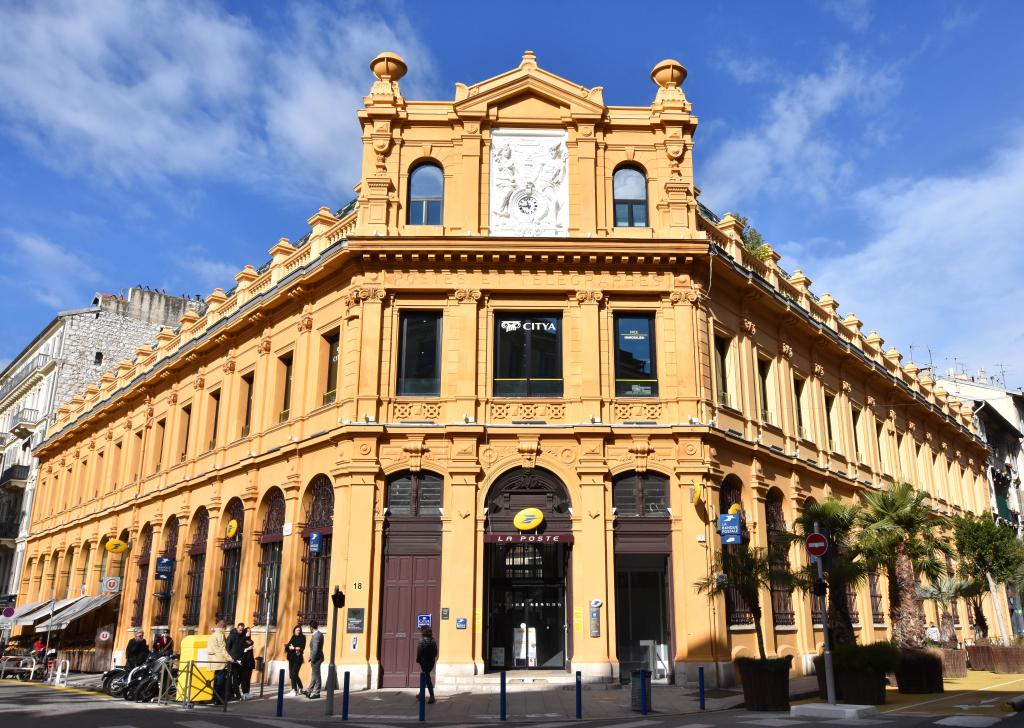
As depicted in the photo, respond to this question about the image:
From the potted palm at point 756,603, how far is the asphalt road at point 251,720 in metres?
0.58

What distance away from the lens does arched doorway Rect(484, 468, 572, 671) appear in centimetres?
2244

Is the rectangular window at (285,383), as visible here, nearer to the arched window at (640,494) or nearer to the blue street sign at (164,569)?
the blue street sign at (164,569)

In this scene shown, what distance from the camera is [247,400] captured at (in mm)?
30266

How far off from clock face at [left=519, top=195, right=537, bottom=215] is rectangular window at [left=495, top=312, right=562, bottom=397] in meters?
3.04

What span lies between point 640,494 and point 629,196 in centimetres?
870

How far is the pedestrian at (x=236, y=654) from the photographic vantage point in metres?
19.9

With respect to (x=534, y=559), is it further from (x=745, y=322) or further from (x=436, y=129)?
(x=436, y=129)

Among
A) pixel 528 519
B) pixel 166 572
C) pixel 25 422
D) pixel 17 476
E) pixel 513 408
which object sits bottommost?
pixel 166 572

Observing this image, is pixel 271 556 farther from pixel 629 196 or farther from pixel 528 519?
pixel 629 196

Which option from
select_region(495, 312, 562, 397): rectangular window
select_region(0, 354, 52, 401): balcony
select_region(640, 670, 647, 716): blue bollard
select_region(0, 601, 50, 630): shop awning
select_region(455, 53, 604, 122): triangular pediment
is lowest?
select_region(640, 670, 647, 716): blue bollard

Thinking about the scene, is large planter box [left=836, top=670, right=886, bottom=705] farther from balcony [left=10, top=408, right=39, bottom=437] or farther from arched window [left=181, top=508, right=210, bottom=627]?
balcony [left=10, top=408, right=39, bottom=437]

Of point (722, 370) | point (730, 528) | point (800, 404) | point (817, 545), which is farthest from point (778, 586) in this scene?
point (817, 545)

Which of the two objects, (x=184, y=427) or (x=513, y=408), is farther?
(x=184, y=427)

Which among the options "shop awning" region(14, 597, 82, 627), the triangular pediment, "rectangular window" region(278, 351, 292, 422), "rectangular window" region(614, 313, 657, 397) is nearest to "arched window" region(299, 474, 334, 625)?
Result: "rectangular window" region(278, 351, 292, 422)
